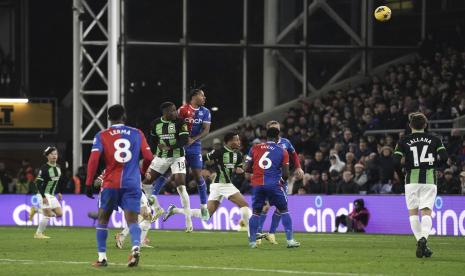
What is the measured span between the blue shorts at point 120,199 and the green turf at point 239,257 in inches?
32.8

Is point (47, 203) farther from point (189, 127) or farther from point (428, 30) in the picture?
point (428, 30)

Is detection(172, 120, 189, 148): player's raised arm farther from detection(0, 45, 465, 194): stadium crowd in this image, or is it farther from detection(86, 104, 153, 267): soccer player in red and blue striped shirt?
Answer: detection(0, 45, 465, 194): stadium crowd

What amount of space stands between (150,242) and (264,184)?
373 cm

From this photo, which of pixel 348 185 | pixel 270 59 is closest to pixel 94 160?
pixel 348 185

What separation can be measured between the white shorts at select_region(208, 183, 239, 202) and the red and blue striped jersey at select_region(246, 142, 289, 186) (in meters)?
3.53

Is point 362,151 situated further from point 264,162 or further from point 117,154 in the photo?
point 117,154

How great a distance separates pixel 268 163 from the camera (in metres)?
19.4

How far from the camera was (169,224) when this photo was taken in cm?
3114

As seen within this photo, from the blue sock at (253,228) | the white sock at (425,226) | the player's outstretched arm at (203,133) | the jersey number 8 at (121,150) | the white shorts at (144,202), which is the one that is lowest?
the blue sock at (253,228)

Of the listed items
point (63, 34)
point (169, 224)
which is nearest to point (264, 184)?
point (169, 224)

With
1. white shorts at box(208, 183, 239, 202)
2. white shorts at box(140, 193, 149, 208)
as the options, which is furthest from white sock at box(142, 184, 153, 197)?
white shorts at box(208, 183, 239, 202)

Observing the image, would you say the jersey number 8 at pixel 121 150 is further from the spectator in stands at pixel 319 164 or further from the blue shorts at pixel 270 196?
the spectator in stands at pixel 319 164

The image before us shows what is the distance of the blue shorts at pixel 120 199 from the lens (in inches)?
601

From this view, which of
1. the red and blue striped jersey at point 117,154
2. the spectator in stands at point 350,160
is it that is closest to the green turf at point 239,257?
the red and blue striped jersey at point 117,154
